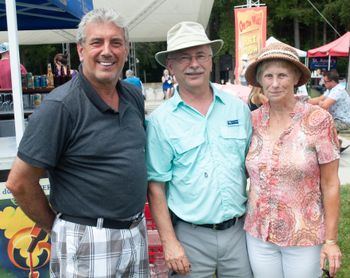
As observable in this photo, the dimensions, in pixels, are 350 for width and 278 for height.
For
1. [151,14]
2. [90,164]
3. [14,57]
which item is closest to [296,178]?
[90,164]

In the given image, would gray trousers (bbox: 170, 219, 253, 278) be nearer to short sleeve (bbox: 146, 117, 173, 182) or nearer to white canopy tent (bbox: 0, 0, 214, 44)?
short sleeve (bbox: 146, 117, 173, 182)

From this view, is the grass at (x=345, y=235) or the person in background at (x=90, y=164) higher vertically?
the person in background at (x=90, y=164)

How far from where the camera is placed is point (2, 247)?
3.52 meters

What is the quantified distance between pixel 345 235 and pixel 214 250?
2962mm

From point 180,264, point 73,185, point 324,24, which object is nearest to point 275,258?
point 180,264

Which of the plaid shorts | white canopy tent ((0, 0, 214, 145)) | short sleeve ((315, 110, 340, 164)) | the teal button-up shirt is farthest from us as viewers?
white canopy tent ((0, 0, 214, 145))

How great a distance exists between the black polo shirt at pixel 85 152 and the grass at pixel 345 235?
2767 millimetres

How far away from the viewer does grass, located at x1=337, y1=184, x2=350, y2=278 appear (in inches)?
169

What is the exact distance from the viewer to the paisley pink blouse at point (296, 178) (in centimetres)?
242

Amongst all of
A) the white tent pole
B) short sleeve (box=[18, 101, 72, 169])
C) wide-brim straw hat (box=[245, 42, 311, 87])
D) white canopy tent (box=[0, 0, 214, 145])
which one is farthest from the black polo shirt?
white canopy tent (box=[0, 0, 214, 145])

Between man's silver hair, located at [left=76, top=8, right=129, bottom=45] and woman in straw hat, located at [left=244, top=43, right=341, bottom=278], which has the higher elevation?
man's silver hair, located at [left=76, top=8, right=129, bottom=45]

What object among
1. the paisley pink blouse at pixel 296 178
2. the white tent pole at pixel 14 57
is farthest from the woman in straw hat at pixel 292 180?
the white tent pole at pixel 14 57

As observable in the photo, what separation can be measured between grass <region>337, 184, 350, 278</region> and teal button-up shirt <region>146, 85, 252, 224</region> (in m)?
2.22

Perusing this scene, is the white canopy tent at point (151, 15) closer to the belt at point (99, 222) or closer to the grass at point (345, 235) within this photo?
the grass at point (345, 235)
